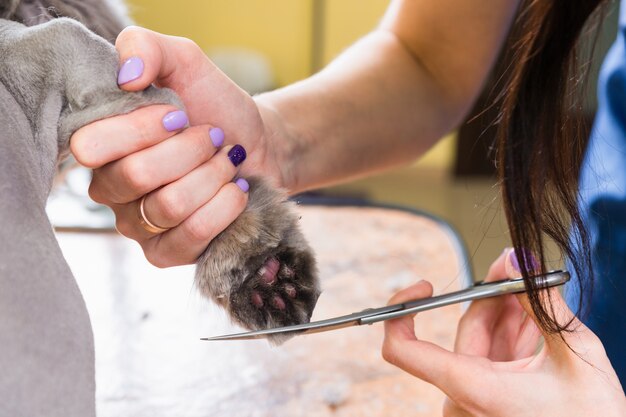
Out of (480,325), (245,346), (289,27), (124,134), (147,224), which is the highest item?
(124,134)

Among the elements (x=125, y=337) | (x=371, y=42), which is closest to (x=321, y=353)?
(x=125, y=337)

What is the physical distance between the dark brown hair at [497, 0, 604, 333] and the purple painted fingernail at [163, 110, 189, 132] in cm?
25

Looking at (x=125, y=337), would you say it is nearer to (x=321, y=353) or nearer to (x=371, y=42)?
(x=321, y=353)

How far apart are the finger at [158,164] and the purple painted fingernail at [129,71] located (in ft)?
0.25

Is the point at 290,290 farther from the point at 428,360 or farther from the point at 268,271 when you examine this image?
the point at 428,360

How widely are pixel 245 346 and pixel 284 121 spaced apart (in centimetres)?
28

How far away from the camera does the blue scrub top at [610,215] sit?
2.83 ft

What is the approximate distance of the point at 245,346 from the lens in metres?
0.86

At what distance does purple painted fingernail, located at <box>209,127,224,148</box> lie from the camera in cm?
62

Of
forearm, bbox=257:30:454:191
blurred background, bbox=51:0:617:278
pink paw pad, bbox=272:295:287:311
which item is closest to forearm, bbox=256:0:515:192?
forearm, bbox=257:30:454:191

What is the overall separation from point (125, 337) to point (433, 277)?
469 mm

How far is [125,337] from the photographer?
34.6 inches

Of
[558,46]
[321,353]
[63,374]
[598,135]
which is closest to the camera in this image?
[63,374]

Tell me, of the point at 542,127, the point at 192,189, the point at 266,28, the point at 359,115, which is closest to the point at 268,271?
the point at 192,189
